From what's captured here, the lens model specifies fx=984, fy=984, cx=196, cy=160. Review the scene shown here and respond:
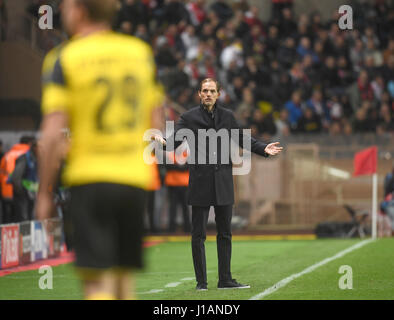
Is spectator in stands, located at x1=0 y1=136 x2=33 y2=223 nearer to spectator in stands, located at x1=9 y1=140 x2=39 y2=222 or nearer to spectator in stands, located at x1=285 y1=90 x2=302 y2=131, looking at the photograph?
spectator in stands, located at x1=9 y1=140 x2=39 y2=222

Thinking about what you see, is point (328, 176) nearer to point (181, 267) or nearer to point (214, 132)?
point (181, 267)

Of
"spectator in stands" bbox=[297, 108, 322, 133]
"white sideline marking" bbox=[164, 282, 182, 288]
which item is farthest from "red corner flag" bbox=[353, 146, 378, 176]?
"white sideline marking" bbox=[164, 282, 182, 288]

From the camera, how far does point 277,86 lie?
89.0ft

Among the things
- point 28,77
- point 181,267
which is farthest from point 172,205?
point 181,267

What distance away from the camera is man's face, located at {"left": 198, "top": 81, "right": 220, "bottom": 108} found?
10867 millimetres

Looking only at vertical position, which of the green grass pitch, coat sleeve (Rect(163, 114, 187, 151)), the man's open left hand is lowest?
the green grass pitch

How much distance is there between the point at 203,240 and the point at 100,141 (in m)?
5.68

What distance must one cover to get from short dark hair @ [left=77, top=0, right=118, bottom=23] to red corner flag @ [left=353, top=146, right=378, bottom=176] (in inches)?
668

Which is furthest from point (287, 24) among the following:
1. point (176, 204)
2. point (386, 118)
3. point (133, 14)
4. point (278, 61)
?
point (176, 204)

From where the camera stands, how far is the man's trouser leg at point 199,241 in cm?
1091

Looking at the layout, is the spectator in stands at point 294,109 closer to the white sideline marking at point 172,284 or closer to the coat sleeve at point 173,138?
the white sideline marking at point 172,284

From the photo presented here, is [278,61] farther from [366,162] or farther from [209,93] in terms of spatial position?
[209,93]

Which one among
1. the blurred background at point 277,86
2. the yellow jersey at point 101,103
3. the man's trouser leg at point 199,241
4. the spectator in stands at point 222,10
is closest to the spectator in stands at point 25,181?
the blurred background at point 277,86
